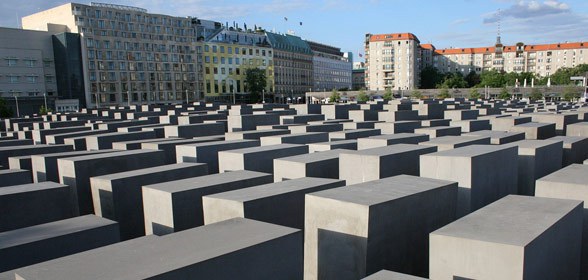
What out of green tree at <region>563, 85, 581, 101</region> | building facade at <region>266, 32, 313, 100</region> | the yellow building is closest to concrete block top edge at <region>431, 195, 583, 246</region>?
green tree at <region>563, 85, 581, 101</region>

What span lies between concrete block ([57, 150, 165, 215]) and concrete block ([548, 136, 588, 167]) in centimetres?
1165

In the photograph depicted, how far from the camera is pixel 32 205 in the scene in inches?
348

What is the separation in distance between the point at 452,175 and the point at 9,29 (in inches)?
2639

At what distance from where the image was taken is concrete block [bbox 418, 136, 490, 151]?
11.9 m

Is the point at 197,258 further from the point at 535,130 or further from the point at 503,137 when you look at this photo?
the point at 535,130

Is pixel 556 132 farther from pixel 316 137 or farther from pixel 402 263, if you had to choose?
pixel 402 263

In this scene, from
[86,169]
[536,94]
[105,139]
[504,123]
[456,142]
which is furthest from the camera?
[536,94]

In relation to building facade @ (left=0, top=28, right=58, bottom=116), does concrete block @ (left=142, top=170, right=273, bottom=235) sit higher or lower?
lower

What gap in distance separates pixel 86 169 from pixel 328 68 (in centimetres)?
11307

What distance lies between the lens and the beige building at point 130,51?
6738cm

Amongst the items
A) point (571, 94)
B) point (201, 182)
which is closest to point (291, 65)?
point (571, 94)

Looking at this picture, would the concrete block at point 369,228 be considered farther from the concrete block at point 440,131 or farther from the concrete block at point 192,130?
the concrete block at point 192,130

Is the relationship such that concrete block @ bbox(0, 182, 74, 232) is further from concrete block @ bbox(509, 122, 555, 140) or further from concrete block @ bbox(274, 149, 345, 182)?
concrete block @ bbox(509, 122, 555, 140)

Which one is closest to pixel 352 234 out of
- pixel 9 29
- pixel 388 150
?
pixel 388 150
